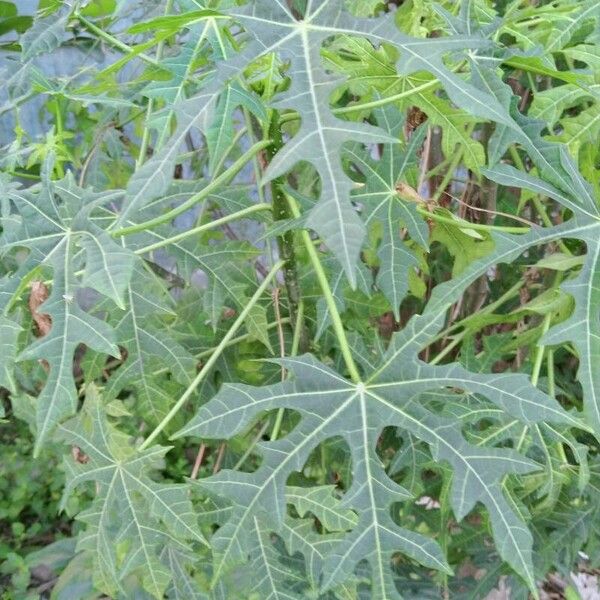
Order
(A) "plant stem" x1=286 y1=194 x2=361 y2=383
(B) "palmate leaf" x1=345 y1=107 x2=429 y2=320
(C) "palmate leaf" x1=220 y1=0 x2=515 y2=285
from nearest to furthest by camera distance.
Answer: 1. (C) "palmate leaf" x1=220 y1=0 x2=515 y2=285
2. (A) "plant stem" x1=286 y1=194 x2=361 y2=383
3. (B) "palmate leaf" x1=345 y1=107 x2=429 y2=320

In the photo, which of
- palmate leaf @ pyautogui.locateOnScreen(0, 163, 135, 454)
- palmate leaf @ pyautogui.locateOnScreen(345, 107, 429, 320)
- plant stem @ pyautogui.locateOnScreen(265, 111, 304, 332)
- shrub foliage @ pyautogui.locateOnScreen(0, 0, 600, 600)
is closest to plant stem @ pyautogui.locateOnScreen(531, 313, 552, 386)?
shrub foliage @ pyautogui.locateOnScreen(0, 0, 600, 600)

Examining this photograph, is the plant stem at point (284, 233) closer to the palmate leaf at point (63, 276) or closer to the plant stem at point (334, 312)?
the plant stem at point (334, 312)

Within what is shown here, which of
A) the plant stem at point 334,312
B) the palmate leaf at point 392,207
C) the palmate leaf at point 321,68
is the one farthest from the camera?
the palmate leaf at point 392,207

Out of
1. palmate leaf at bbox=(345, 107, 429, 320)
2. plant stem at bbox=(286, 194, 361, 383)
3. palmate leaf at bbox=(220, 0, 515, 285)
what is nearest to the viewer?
palmate leaf at bbox=(220, 0, 515, 285)

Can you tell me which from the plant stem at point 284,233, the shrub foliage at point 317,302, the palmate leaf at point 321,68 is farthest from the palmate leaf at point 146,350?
the palmate leaf at point 321,68

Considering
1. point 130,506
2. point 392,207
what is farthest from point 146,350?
point 392,207

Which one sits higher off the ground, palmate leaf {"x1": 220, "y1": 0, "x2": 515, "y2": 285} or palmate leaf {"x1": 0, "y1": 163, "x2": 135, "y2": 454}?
palmate leaf {"x1": 220, "y1": 0, "x2": 515, "y2": 285}

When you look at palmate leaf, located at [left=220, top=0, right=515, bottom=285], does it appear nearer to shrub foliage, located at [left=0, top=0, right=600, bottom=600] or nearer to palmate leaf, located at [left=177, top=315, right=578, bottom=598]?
shrub foliage, located at [left=0, top=0, right=600, bottom=600]
